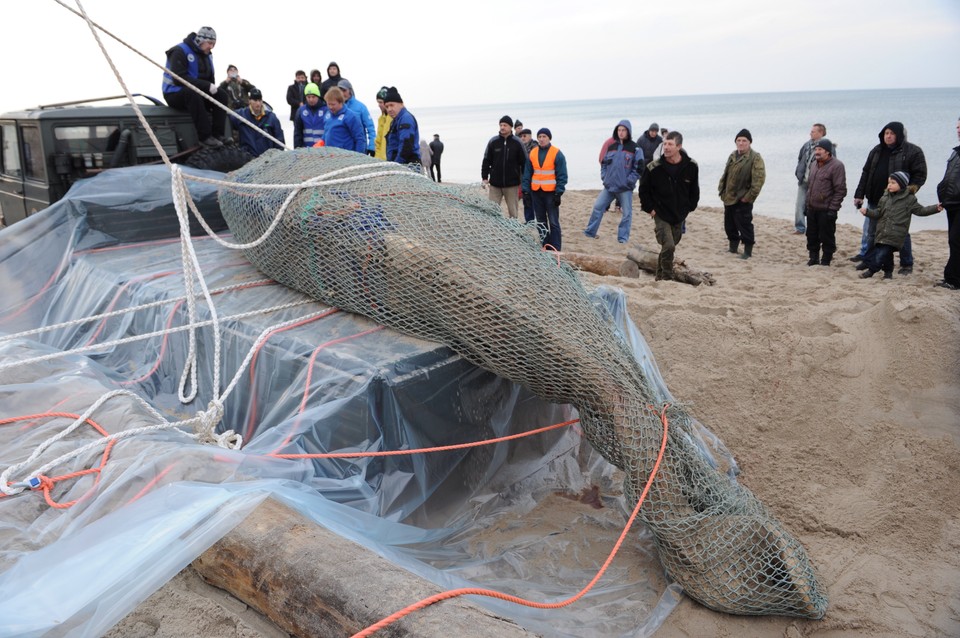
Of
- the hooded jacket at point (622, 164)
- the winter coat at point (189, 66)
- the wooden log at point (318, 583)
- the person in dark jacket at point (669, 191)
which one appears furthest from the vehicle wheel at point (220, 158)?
the hooded jacket at point (622, 164)

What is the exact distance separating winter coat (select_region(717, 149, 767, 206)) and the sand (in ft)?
9.92

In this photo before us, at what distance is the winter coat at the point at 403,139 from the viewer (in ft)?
25.5

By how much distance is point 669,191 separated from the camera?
22.8 feet

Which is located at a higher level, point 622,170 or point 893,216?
point 622,170

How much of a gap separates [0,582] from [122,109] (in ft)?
16.8

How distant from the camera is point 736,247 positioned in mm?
9758

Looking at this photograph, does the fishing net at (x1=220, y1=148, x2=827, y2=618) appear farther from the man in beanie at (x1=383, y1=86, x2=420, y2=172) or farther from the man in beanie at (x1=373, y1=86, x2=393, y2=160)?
the man in beanie at (x1=373, y1=86, x2=393, y2=160)

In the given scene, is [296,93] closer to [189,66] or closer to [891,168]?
[189,66]

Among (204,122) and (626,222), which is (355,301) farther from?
(626,222)

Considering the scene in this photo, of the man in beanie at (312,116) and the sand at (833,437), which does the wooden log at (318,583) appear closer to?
the sand at (833,437)

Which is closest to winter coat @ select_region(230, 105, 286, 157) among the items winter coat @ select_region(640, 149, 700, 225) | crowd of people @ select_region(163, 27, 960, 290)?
crowd of people @ select_region(163, 27, 960, 290)

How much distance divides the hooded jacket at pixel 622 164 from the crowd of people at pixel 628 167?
0.02m

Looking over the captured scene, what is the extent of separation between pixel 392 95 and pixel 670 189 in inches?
139

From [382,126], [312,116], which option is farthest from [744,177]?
[312,116]
